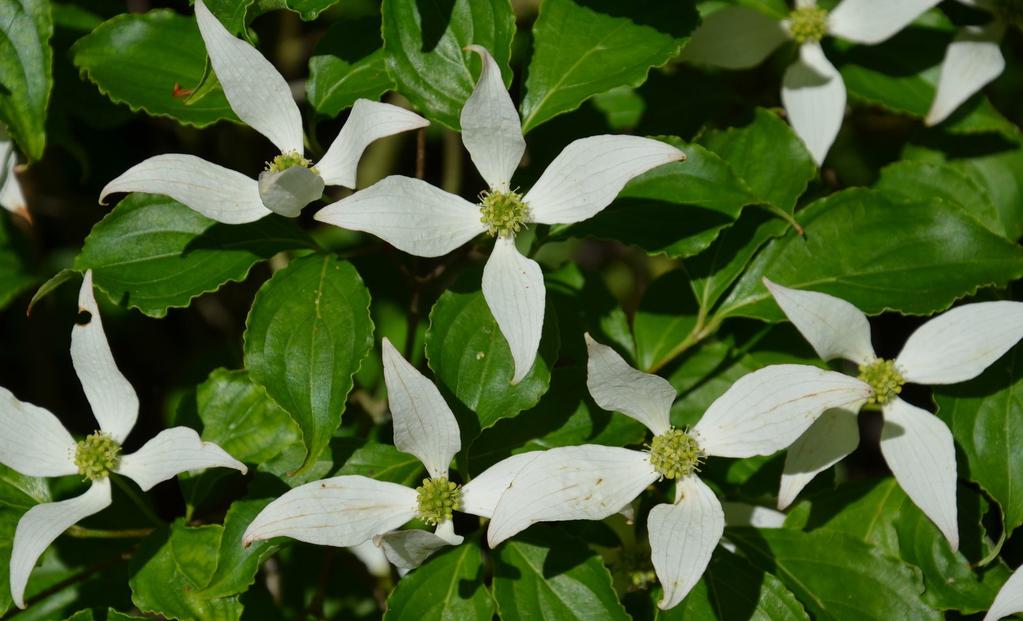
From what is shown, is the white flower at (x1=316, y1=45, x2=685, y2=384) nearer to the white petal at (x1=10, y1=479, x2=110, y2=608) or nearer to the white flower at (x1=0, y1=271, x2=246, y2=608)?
the white flower at (x1=0, y1=271, x2=246, y2=608)

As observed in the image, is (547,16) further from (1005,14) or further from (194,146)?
(194,146)

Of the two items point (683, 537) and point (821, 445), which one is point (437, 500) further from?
point (821, 445)

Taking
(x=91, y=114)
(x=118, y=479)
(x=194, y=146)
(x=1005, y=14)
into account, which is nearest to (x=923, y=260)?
(x=1005, y=14)

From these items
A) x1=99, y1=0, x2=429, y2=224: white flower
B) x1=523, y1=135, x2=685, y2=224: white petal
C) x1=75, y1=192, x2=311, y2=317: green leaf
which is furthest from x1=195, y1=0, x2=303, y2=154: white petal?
x1=523, y1=135, x2=685, y2=224: white petal

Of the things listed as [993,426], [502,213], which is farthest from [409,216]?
[993,426]

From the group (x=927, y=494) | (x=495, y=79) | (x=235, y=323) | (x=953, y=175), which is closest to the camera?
(x=495, y=79)

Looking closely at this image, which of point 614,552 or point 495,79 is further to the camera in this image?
point 614,552
